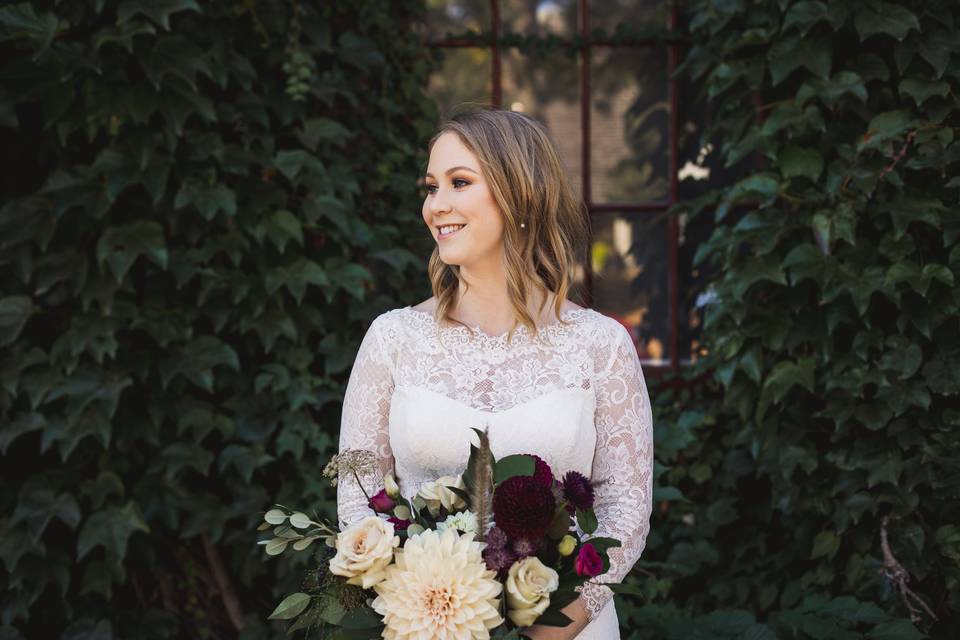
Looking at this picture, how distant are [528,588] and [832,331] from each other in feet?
6.20

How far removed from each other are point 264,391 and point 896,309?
2.20m

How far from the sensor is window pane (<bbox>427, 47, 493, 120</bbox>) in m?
3.82

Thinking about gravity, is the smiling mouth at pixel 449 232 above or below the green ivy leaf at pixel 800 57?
below

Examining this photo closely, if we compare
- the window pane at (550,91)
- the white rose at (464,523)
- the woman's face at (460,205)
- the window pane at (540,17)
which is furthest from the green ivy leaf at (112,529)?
the window pane at (540,17)

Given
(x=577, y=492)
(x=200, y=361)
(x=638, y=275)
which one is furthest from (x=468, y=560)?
(x=638, y=275)

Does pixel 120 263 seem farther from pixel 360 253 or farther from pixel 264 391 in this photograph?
pixel 360 253

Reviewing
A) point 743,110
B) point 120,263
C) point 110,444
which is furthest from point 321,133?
point 743,110

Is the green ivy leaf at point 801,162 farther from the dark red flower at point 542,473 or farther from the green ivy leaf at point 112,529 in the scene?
the green ivy leaf at point 112,529

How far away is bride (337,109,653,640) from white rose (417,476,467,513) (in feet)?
0.83

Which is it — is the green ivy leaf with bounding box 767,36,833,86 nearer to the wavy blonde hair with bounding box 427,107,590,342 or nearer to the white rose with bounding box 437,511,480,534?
the wavy blonde hair with bounding box 427,107,590,342

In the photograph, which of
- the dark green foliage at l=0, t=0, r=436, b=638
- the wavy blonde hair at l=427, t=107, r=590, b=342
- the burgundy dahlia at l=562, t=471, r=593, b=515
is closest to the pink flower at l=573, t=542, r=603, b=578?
the burgundy dahlia at l=562, t=471, r=593, b=515

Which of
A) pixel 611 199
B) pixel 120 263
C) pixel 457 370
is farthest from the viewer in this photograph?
pixel 611 199

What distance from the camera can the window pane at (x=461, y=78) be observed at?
12.5 feet

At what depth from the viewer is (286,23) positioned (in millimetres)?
3191
